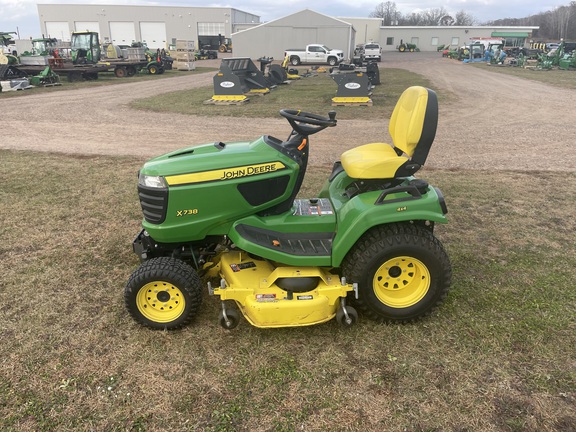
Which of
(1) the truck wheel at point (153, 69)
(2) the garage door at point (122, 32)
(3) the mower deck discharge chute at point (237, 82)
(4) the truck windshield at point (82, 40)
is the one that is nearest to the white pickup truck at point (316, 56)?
(1) the truck wheel at point (153, 69)

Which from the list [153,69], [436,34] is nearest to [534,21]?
[436,34]

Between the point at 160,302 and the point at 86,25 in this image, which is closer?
the point at 160,302

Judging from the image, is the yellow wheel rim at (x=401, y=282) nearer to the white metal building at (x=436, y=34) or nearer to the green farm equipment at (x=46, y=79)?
the green farm equipment at (x=46, y=79)

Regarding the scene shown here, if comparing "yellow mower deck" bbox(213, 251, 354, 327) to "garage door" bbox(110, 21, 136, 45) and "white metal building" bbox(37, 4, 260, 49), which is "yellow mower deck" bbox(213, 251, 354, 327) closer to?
"white metal building" bbox(37, 4, 260, 49)

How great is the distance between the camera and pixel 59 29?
64188 mm

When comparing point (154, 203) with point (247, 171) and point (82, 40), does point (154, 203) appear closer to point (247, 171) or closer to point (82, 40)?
point (247, 171)

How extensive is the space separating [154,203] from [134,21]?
69.4m

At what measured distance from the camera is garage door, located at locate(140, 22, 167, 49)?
207 ft

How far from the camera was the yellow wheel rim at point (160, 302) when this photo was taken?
2971mm

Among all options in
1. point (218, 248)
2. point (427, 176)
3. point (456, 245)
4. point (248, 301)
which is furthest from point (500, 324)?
point (427, 176)

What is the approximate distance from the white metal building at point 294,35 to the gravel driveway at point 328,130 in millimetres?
29830

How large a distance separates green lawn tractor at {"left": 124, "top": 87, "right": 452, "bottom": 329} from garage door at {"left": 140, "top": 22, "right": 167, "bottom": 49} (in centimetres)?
6741

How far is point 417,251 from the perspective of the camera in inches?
113

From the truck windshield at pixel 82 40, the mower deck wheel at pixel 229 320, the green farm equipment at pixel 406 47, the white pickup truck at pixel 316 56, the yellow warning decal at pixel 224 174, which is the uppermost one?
the green farm equipment at pixel 406 47
